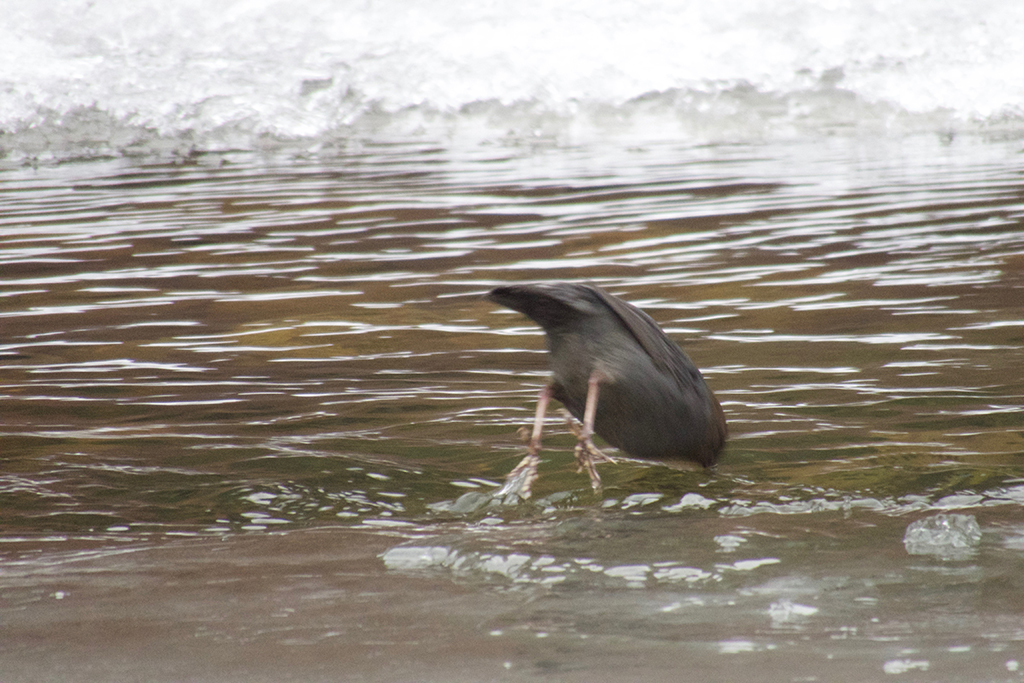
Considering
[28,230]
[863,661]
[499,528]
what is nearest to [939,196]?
[28,230]

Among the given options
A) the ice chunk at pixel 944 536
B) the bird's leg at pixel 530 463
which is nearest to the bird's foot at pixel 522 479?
the bird's leg at pixel 530 463

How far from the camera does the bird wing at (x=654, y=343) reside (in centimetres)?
269

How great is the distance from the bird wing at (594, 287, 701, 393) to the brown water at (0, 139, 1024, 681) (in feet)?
0.84

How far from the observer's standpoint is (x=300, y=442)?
3342 millimetres

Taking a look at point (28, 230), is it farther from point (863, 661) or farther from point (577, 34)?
point (577, 34)

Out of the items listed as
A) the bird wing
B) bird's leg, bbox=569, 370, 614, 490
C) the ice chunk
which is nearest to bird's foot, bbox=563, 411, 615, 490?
bird's leg, bbox=569, 370, 614, 490

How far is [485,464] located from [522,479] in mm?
312

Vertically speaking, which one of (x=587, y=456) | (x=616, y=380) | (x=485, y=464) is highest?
(x=616, y=380)

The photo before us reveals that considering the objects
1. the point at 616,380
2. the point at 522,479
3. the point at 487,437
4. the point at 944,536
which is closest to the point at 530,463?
the point at 522,479

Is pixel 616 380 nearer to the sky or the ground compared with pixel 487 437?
nearer to the sky

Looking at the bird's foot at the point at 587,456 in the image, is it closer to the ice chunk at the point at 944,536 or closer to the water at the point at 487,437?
the water at the point at 487,437

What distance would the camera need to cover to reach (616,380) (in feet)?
8.96

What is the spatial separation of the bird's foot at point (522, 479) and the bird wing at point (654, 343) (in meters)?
0.32

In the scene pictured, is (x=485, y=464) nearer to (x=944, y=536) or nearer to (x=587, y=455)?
(x=587, y=455)
